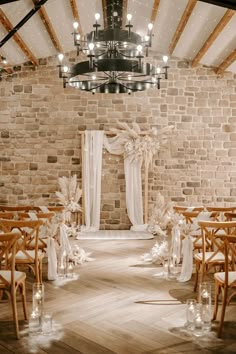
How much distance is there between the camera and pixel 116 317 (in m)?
3.62

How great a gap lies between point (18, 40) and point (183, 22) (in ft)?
9.94

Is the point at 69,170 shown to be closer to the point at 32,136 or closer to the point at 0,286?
the point at 32,136

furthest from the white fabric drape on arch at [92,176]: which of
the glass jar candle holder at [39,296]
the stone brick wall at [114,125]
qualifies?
the glass jar candle holder at [39,296]

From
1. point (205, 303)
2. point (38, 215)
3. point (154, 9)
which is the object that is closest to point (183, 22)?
point (154, 9)

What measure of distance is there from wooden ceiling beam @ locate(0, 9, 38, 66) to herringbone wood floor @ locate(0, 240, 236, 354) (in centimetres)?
410

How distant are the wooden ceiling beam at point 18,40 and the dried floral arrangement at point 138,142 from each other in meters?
2.26

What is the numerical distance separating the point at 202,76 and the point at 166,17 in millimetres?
2135

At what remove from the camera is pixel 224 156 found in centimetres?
888

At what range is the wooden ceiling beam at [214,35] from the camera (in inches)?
245

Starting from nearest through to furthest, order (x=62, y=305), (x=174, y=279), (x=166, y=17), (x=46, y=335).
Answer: (x=46, y=335) → (x=62, y=305) → (x=174, y=279) → (x=166, y=17)

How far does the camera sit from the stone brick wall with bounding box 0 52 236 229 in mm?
8805

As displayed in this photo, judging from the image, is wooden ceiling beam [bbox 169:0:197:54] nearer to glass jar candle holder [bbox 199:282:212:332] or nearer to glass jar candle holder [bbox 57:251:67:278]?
glass jar candle holder [bbox 57:251:67:278]

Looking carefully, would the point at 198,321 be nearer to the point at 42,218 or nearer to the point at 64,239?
the point at 64,239

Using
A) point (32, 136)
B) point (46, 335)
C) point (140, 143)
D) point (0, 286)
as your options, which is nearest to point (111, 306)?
point (46, 335)
